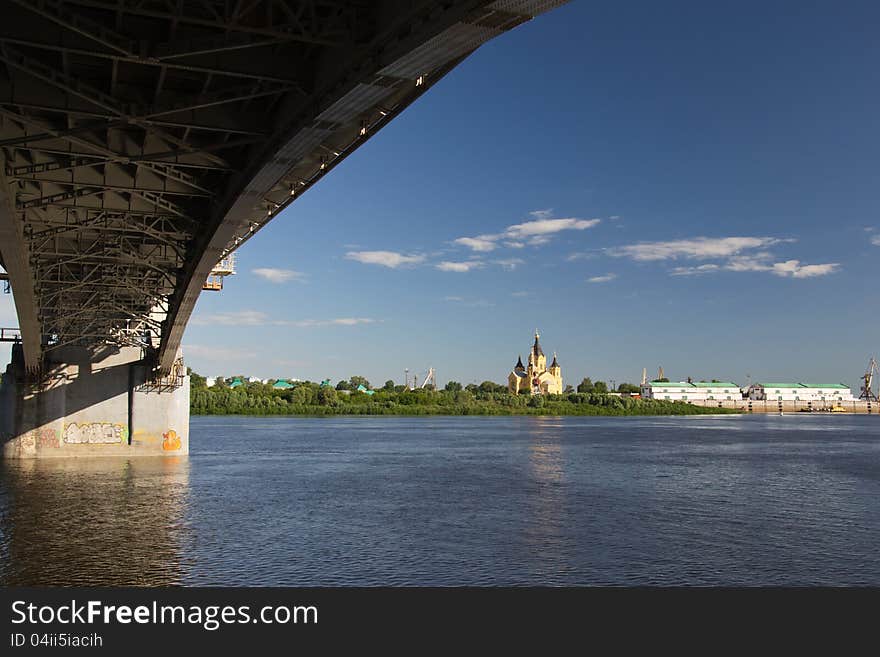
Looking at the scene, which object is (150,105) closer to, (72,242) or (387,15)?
(387,15)

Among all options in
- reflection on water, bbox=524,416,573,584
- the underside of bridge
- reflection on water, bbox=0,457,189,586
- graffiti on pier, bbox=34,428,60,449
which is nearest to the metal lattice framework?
the underside of bridge

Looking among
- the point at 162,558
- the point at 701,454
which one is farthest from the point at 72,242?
the point at 701,454

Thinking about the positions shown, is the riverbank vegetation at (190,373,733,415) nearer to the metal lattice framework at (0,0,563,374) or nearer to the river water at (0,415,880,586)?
the river water at (0,415,880,586)

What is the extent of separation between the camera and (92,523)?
77.6 ft

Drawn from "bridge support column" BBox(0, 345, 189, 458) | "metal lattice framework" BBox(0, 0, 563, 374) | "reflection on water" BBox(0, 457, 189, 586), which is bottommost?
"reflection on water" BBox(0, 457, 189, 586)

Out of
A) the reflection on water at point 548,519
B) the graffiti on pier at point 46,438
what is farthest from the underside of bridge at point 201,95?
the graffiti on pier at point 46,438

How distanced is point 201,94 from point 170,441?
33527mm

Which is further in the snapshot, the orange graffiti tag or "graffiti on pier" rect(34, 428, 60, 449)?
the orange graffiti tag

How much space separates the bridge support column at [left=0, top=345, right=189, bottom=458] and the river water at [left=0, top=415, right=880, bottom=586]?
155cm

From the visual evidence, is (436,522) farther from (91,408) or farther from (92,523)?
(91,408)

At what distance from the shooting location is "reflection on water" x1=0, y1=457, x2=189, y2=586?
17.4 metres

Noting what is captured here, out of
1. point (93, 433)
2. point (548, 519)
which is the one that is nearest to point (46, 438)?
point (93, 433)

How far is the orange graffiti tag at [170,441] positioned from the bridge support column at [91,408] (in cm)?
5

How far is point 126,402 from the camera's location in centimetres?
4338
